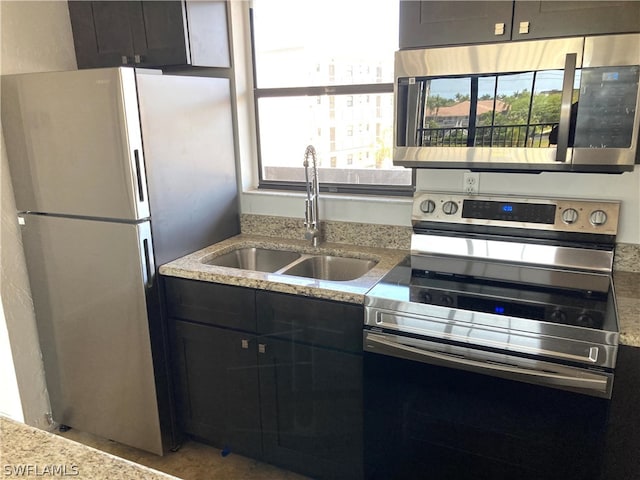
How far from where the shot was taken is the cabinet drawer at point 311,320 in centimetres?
179

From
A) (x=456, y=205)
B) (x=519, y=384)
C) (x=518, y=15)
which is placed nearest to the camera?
(x=519, y=384)

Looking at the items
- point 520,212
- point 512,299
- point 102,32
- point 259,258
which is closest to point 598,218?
point 520,212

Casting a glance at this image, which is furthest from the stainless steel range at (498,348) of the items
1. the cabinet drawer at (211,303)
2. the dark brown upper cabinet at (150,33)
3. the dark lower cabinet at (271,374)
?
the dark brown upper cabinet at (150,33)

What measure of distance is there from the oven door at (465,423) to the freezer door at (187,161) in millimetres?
1026

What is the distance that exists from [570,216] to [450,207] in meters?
0.45

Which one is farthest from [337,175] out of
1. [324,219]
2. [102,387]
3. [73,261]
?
[102,387]

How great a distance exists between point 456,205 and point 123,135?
135cm

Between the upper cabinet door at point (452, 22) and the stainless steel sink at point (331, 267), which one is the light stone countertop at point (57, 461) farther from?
the upper cabinet door at point (452, 22)

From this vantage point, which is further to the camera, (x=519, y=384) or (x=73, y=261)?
(x=73, y=261)

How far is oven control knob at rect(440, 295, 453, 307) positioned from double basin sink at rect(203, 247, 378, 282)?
56cm

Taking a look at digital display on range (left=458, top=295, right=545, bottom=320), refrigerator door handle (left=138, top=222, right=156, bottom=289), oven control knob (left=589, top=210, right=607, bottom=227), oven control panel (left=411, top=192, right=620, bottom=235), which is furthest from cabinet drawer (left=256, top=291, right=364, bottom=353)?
oven control knob (left=589, top=210, right=607, bottom=227)

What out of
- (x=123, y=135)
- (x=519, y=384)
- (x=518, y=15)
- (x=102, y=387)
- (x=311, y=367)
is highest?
(x=518, y=15)

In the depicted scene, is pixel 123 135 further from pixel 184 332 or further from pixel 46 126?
pixel 184 332

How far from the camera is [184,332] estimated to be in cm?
218
